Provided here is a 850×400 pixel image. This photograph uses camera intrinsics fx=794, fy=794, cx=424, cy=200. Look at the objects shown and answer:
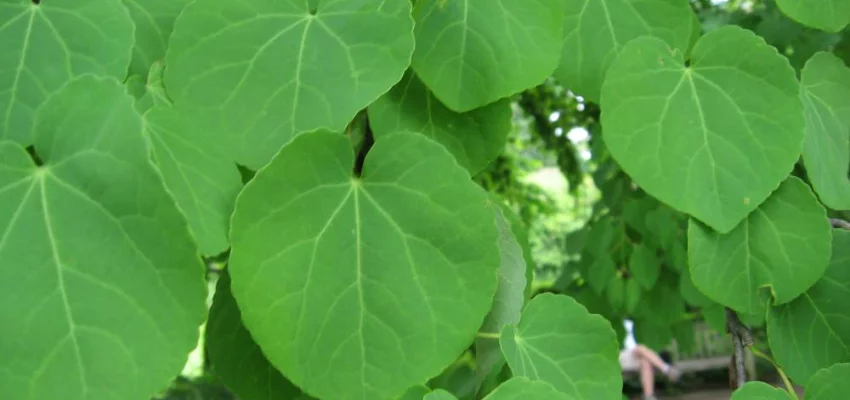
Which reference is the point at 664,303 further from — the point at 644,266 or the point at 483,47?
the point at 483,47

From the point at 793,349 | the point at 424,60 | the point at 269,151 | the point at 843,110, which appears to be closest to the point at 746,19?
the point at 843,110

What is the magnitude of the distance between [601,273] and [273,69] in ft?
4.32

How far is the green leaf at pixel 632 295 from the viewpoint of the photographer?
152 cm

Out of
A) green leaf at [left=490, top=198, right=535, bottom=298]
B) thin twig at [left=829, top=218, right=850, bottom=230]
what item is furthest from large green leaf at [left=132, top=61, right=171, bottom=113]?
thin twig at [left=829, top=218, right=850, bottom=230]

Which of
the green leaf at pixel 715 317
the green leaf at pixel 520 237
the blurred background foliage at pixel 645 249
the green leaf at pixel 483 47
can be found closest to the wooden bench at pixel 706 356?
the blurred background foliage at pixel 645 249

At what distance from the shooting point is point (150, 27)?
17.9 inches

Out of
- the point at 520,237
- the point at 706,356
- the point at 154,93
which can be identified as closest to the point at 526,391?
the point at 520,237

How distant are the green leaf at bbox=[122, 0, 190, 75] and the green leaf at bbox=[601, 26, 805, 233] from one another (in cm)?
27

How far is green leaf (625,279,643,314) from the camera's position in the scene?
1518 mm

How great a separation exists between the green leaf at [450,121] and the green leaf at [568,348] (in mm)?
105

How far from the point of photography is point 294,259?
16.1 inches

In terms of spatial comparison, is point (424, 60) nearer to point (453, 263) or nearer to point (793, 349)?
point (453, 263)

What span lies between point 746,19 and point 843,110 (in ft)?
3.52

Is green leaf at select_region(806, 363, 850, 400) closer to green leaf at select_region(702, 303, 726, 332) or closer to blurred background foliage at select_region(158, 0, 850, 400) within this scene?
blurred background foliage at select_region(158, 0, 850, 400)
